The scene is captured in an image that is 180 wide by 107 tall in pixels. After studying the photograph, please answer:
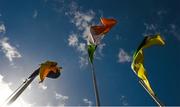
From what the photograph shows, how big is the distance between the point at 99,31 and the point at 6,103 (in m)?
12.2

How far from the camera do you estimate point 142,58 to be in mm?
30438

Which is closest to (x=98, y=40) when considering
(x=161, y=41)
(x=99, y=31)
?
(x=99, y=31)

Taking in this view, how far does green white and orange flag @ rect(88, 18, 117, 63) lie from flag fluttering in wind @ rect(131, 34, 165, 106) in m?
3.55

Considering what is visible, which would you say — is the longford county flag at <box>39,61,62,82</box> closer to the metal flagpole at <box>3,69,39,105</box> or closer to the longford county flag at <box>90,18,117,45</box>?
the metal flagpole at <box>3,69,39,105</box>

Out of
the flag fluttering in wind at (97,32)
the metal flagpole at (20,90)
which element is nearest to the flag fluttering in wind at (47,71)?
the metal flagpole at (20,90)

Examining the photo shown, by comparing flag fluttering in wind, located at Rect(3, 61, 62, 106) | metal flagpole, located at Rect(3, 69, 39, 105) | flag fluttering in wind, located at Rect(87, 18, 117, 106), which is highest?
flag fluttering in wind, located at Rect(87, 18, 117, 106)

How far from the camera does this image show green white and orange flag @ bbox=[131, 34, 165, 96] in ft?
97.5

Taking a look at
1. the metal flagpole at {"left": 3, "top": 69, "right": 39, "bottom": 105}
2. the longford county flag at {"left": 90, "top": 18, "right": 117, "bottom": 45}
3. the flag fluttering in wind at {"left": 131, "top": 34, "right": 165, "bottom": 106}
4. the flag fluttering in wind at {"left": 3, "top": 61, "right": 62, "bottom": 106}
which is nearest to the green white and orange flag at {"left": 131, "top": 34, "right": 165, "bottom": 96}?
the flag fluttering in wind at {"left": 131, "top": 34, "right": 165, "bottom": 106}

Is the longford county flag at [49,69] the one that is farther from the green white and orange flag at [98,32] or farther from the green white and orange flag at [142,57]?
the green white and orange flag at [142,57]

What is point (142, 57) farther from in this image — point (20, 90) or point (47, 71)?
Answer: point (20, 90)

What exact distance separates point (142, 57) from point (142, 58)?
10cm

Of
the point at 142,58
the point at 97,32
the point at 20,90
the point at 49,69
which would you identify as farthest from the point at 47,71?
the point at 142,58

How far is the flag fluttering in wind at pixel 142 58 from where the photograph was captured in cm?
2959

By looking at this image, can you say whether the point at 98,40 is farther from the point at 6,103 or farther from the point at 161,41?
the point at 6,103
